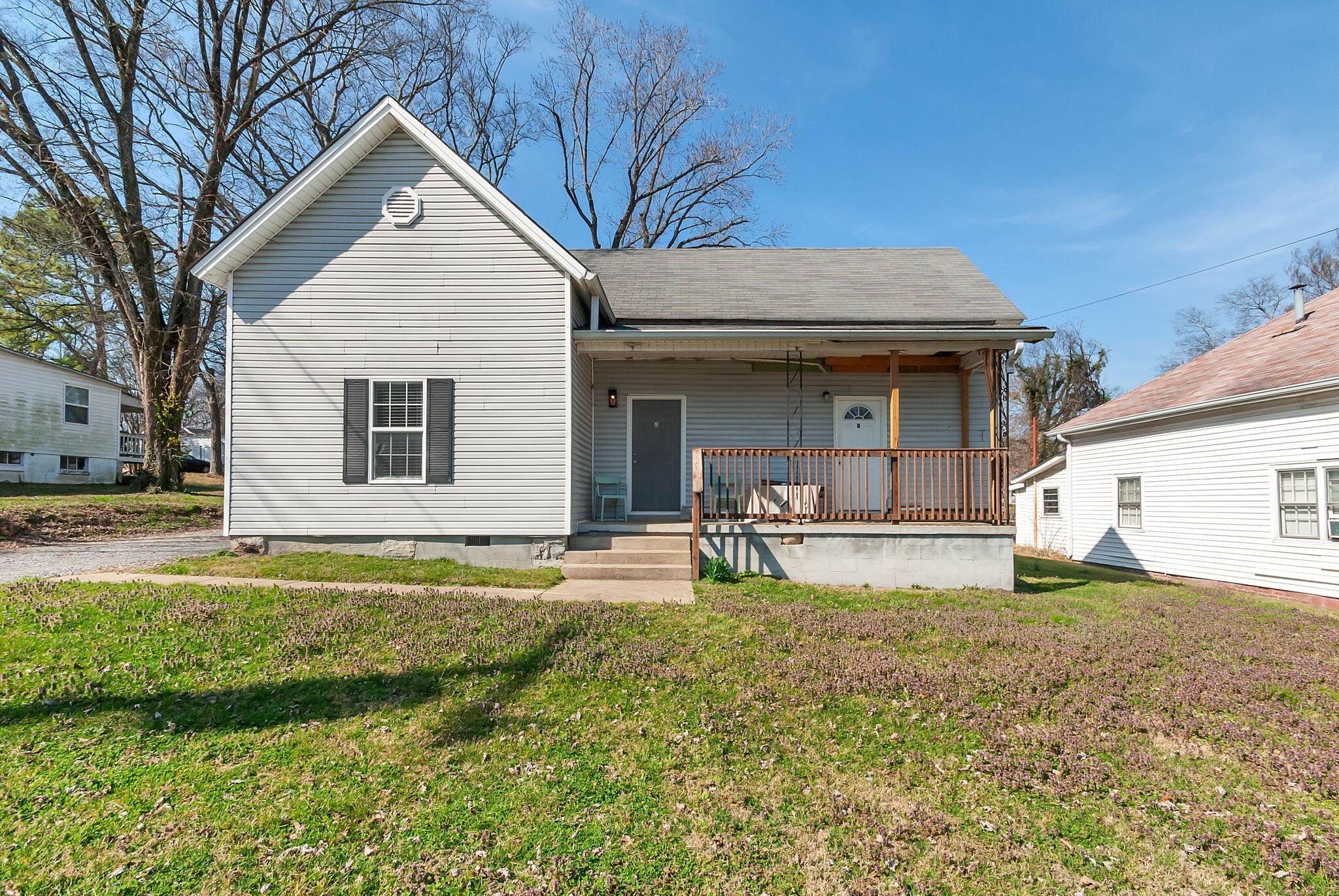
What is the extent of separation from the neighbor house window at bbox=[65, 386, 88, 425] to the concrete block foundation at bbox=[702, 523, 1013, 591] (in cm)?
2278

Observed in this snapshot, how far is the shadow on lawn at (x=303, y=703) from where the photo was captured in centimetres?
411

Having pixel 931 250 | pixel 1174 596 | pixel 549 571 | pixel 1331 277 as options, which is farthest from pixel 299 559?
pixel 1331 277

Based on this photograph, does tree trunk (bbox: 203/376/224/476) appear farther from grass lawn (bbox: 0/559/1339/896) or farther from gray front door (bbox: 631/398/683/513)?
grass lawn (bbox: 0/559/1339/896)

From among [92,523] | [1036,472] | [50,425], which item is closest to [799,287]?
[1036,472]

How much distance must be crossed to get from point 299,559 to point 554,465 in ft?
11.4

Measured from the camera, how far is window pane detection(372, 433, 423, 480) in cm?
906

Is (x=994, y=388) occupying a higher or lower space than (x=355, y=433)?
higher

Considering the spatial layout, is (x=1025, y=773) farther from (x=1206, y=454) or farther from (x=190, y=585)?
(x=1206, y=454)

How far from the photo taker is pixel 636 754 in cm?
391

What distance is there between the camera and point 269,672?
484 centimetres

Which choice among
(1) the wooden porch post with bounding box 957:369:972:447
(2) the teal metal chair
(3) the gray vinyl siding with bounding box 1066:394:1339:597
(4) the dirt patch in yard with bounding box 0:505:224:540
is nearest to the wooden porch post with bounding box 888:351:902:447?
(1) the wooden porch post with bounding box 957:369:972:447

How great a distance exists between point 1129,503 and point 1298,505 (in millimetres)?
3901

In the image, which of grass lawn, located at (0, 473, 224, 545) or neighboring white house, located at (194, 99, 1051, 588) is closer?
neighboring white house, located at (194, 99, 1051, 588)

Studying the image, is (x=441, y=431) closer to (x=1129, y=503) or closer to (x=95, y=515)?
(x=95, y=515)
